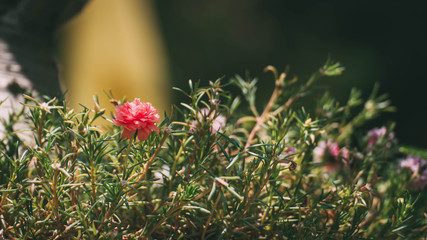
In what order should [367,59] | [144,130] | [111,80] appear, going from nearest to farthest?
1. [144,130]
2. [111,80]
3. [367,59]

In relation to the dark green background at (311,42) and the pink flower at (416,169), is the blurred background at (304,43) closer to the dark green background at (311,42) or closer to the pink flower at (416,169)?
the dark green background at (311,42)

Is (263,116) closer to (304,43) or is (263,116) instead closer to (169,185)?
(169,185)

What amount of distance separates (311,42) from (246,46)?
→ 47 cm

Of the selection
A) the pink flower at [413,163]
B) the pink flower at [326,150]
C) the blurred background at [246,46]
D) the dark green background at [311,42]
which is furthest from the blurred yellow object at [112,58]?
the pink flower at [413,163]

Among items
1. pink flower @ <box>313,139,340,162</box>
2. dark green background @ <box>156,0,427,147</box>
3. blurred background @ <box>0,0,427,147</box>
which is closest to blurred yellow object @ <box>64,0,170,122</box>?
blurred background @ <box>0,0,427,147</box>

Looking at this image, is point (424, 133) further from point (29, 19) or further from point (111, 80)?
point (29, 19)

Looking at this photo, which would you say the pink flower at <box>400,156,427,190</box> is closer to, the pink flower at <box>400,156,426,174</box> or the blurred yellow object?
the pink flower at <box>400,156,426,174</box>

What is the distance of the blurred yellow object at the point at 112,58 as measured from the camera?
7.70ft

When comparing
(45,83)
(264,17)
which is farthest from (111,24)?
(45,83)

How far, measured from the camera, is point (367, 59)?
8.98 ft

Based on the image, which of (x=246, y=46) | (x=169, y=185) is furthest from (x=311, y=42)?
(x=169, y=185)

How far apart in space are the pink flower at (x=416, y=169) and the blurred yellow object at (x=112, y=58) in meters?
1.71

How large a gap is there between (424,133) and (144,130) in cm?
255

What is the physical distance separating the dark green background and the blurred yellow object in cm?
21
